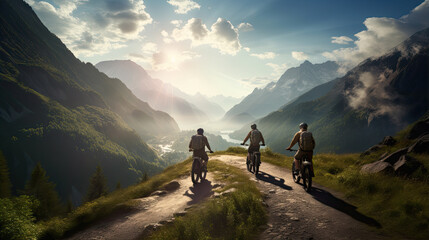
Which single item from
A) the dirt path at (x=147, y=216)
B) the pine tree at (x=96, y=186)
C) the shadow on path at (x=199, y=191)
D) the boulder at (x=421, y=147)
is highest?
the boulder at (x=421, y=147)

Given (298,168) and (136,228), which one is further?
(298,168)

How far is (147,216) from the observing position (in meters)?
8.48

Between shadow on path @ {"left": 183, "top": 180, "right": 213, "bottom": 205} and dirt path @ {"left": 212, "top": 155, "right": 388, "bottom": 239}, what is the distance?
3.15m

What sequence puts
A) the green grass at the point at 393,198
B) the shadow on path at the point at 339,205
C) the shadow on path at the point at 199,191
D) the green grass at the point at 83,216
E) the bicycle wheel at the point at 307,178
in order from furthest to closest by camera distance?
the shadow on path at the point at 199,191 → the bicycle wheel at the point at 307,178 → the green grass at the point at 83,216 → the shadow on path at the point at 339,205 → the green grass at the point at 393,198

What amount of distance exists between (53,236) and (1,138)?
242 meters

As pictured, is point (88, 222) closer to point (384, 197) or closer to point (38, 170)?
point (384, 197)

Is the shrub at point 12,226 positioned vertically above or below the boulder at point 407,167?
below

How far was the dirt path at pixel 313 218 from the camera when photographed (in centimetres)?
573

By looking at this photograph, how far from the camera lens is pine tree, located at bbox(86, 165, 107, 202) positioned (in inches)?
2127

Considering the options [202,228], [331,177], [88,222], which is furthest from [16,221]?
[331,177]

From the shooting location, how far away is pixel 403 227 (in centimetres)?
562

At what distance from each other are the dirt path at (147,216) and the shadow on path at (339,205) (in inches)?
212

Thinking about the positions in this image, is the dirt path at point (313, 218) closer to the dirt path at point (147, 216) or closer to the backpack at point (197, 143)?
the dirt path at point (147, 216)

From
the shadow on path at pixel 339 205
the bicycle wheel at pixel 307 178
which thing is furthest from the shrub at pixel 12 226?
the bicycle wheel at pixel 307 178
